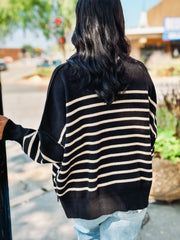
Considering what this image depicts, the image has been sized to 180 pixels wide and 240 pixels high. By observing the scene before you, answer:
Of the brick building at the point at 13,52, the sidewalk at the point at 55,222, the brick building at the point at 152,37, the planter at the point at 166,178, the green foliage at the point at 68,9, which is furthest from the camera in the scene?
the brick building at the point at 13,52

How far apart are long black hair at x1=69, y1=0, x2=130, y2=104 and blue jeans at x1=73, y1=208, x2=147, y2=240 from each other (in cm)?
58

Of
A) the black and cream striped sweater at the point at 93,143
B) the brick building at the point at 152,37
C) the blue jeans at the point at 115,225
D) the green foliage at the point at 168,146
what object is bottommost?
the brick building at the point at 152,37

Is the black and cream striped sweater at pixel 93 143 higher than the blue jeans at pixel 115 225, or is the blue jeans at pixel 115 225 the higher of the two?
the black and cream striped sweater at pixel 93 143

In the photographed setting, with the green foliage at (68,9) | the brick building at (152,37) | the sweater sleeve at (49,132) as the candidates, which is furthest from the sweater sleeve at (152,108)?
the brick building at (152,37)

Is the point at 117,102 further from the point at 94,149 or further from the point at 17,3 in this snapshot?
the point at 17,3

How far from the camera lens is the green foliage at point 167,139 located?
2.77m

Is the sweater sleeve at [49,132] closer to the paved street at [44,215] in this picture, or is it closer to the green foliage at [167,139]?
the paved street at [44,215]

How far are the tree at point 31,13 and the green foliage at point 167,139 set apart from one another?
54.7 feet

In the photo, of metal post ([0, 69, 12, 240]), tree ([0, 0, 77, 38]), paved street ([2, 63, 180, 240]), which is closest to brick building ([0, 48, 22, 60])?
tree ([0, 0, 77, 38])

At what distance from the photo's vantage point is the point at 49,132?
1.19 meters

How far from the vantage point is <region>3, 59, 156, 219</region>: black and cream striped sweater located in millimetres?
1151

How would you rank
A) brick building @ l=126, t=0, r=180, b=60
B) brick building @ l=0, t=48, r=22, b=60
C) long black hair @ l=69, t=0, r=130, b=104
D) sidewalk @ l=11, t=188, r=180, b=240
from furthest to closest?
brick building @ l=0, t=48, r=22, b=60
brick building @ l=126, t=0, r=180, b=60
sidewalk @ l=11, t=188, r=180, b=240
long black hair @ l=69, t=0, r=130, b=104

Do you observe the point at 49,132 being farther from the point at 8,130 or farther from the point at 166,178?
the point at 166,178

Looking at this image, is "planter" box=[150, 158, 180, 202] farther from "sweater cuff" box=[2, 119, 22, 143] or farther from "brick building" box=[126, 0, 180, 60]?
"brick building" box=[126, 0, 180, 60]
